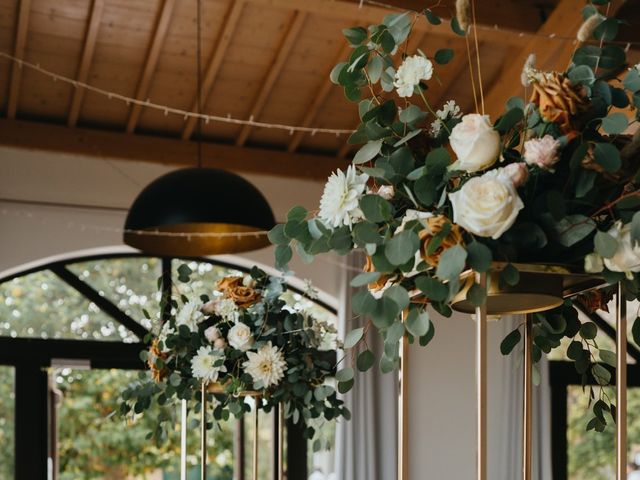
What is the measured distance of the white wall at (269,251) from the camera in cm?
683

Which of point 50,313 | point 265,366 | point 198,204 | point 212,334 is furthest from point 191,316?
point 50,313

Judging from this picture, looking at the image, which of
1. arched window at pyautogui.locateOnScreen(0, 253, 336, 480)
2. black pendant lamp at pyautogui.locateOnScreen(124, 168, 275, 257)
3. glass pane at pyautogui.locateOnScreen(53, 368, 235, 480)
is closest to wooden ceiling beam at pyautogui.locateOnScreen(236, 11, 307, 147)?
arched window at pyautogui.locateOnScreen(0, 253, 336, 480)

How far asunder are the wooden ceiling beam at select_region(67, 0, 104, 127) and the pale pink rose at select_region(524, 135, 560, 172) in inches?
198

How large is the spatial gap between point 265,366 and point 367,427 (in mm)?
4169

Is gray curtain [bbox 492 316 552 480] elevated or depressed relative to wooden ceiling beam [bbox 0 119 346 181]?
depressed

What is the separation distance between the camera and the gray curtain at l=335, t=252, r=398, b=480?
23.9 feet

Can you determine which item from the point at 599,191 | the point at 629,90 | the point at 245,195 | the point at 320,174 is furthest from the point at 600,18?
the point at 320,174

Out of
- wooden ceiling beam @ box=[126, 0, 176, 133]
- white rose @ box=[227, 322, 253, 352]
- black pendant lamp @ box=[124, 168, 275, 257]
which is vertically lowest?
white rose @ box=[227, 322, 253, 352]

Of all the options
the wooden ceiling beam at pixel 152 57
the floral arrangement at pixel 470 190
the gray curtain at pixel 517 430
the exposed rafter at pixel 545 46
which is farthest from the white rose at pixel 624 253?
the gray curtain at pixel 517 430

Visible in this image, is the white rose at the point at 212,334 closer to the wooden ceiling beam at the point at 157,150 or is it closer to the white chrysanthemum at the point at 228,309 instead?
the white chrysanthemum at the point at 228,309

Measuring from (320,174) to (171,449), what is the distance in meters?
2.33

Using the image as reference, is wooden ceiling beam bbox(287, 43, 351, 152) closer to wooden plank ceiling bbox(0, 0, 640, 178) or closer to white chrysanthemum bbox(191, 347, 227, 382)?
wooden plank ceiling bbox(0, 0, 640, 178)

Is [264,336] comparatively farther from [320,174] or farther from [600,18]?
[320,174]

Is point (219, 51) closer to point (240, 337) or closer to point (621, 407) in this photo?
point (240, 337)
